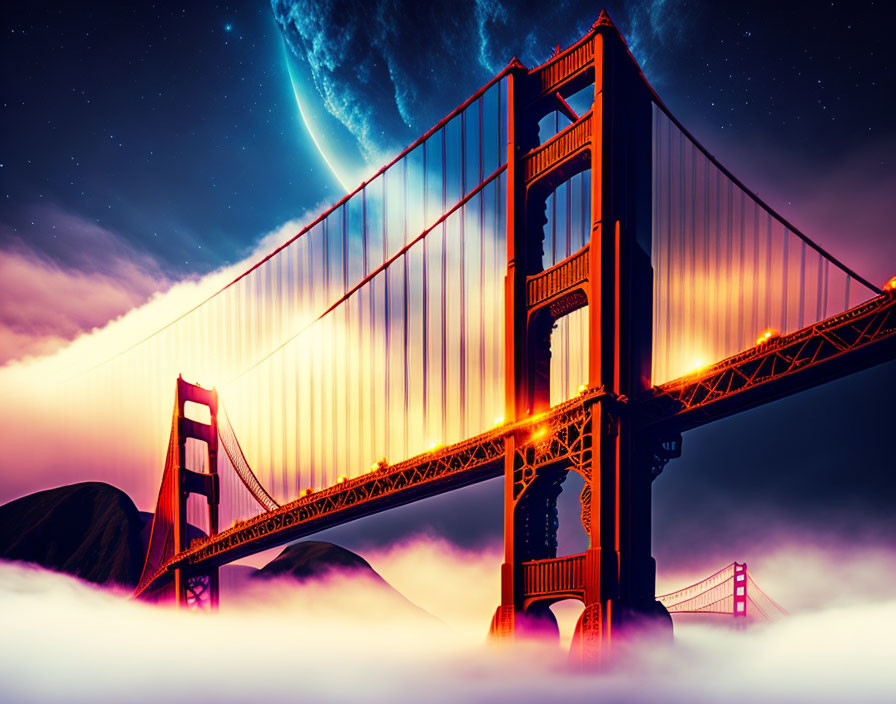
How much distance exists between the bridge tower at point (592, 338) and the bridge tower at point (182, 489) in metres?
27.5

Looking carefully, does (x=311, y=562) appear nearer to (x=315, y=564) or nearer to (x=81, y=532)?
(x=315, y=564)

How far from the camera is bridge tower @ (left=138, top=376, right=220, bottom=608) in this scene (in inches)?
1940

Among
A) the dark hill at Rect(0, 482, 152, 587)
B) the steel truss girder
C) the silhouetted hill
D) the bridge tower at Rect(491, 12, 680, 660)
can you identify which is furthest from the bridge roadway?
the dark hill at Rect(0, 482, 152, 587)

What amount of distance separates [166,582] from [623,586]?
33.7 metres

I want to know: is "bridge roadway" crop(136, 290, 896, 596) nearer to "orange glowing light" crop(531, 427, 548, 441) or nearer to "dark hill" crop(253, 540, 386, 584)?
"orange glowing light" crop(531, 427, 548, 441)

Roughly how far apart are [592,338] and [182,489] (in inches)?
1278

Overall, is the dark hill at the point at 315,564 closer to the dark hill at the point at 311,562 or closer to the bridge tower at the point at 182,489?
the dark hill at the point at 311,562

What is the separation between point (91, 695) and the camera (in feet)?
73.3

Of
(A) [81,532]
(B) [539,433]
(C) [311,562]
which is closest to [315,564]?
(C) [311,562]

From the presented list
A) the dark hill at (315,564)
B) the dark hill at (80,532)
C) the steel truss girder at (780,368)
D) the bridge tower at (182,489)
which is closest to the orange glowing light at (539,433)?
the steel truss girder at (780,368)

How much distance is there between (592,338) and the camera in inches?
948

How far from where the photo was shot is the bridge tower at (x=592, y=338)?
74.3 ft

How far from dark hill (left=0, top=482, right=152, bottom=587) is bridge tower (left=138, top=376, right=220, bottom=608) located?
13934 mm

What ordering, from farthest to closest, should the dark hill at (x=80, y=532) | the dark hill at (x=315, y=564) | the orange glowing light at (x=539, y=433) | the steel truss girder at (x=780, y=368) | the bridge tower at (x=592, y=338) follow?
the dark hill at (x=315, y=564)
the dark hill at (x=80, y=532)
the orange glowing light at (x=539, y=433)
the bridge tower at (x=592, y=338)
the steel truss girder at (x=780, y=368)
